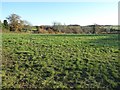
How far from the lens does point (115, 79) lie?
253 inches

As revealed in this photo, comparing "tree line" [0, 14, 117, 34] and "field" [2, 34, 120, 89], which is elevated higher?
"tree line" [0, 14, 117, 34]

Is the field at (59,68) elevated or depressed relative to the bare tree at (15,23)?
depressed

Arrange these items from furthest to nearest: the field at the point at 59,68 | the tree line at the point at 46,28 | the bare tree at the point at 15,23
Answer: the bare tree at the point at 15,23 → the tree line at the point at 46,28 → the field at the point at 59,68

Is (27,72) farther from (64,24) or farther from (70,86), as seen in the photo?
(64,24)

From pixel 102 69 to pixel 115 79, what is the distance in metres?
0.66

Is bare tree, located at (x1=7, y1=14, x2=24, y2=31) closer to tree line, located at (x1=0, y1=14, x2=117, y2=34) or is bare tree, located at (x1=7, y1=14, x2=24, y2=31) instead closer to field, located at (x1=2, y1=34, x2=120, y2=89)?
tree line, located at (x1=0, y1=14, x2=117, y2=34)

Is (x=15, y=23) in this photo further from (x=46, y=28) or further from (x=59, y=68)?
(x=59, y=68)

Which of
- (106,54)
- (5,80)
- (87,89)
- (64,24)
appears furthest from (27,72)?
(64,24)

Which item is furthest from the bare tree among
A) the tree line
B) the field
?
the field

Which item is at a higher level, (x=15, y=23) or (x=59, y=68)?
(x=15, y=23)

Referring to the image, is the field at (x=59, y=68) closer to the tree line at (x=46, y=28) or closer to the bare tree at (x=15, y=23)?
A: the tree line at (x=46, y=28)

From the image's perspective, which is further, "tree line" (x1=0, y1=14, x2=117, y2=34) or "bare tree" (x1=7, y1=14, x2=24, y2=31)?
"bare tree" (x1=7, y1=14, x2=24, y2=31)

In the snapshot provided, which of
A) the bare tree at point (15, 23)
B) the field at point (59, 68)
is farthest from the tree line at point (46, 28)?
the field at point (59, 68)

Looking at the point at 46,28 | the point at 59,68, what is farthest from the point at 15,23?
the point at 59,68
